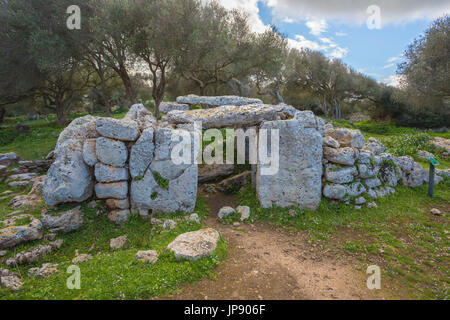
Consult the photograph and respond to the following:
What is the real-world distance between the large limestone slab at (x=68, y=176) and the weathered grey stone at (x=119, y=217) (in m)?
0.98

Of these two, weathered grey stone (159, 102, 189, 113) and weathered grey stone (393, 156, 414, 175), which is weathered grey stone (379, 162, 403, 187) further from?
weathered grey stone (159, 102, 189, 113)

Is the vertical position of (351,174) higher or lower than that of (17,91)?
lower

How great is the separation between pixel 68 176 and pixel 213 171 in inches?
206

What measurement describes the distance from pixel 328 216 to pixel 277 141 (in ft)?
9.46

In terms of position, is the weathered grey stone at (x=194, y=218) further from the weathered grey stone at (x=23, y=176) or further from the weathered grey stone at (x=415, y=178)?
the weathered grey stone at (x=415, y=178)

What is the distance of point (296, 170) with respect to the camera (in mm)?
7527

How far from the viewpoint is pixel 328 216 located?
7.21 metres

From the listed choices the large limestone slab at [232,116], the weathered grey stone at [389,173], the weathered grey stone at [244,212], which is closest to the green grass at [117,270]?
the weathered grey stone at [244,212]

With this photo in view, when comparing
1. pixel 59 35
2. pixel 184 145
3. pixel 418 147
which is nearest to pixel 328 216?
pixel 184 145

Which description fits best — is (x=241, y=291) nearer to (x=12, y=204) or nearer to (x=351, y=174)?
(x=351, y=174)

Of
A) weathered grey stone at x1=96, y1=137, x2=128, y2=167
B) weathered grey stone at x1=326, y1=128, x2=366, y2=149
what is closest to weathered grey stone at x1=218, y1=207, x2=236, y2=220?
weathered grey stone at x1=96, y1=137, x2=128, y2=167

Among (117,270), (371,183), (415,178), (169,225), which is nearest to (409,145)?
(415,178)

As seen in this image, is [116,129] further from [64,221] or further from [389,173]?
[389,173]

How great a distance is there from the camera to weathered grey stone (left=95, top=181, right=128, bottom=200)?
7.04 m
